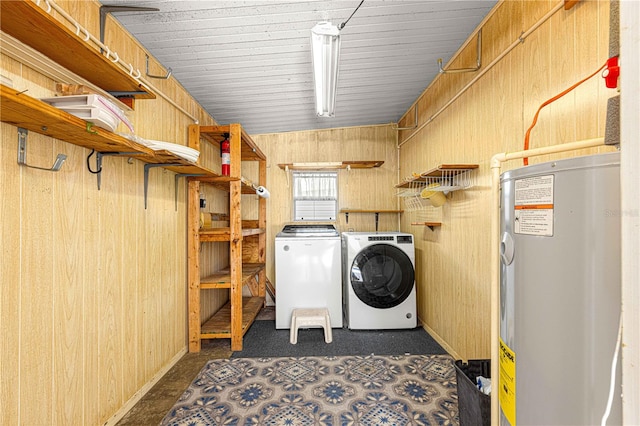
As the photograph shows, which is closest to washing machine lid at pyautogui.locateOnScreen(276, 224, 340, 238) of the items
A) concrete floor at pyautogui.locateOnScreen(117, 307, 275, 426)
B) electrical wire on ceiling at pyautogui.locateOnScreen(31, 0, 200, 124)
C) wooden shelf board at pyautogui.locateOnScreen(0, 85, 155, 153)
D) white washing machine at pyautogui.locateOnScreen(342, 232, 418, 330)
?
white washing machine at pyautogui.locateOnScreen(342, 232, 418, 330)

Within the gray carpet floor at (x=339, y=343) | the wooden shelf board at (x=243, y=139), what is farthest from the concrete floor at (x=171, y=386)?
the wooden shelf board at (x=243, y=139)

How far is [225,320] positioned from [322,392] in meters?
1.32

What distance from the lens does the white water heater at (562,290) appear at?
68cm

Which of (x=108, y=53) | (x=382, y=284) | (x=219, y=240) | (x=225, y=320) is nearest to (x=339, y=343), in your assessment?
(x=382, y=284)

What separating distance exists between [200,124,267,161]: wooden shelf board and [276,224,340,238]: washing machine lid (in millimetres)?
953

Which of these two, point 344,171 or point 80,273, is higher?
point 344,171

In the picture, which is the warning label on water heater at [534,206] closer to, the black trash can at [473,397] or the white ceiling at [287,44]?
the black trash can at [473,397]

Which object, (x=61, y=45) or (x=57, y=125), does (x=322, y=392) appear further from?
(x=61, y=45)

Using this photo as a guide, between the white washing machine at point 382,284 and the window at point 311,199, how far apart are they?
97 cm

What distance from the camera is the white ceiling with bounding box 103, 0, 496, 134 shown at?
168 cm

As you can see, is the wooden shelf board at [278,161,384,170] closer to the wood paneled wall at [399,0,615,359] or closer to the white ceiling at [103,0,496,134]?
the wood paneled wall at [399,0,615,359]

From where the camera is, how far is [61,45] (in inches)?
44.7

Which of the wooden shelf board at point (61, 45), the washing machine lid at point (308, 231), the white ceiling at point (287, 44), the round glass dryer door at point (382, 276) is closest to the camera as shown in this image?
the wooden shelf board at point (61, 45)

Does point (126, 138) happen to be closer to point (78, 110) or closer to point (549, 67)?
point (78, 110)
